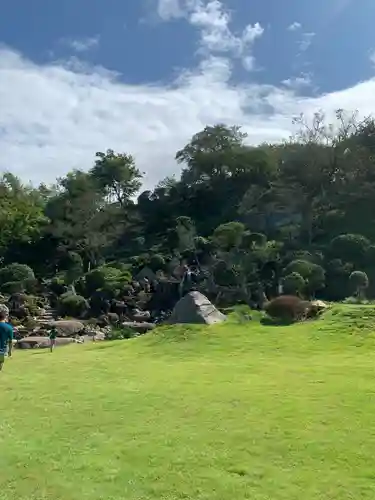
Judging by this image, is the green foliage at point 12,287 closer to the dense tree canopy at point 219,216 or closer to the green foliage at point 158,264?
the dense tree canopy at point 219,216

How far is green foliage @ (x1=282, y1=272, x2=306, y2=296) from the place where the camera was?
63.6 ft

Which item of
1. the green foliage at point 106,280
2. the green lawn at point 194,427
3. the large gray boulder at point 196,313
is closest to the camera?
the green lawn at point 194,427

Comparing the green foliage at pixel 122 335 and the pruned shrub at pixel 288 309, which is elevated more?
the pruned shrub at pixel 288 309

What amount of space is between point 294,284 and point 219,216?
2041cm

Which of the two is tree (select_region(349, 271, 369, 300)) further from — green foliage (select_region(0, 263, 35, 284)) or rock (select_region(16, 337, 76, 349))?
green foliage (select_region(0, 263, 35, 284))

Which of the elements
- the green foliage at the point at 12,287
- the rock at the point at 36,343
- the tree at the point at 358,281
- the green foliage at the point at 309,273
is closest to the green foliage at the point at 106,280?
the green foliage at the point at 12,287

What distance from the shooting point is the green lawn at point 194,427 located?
453cm

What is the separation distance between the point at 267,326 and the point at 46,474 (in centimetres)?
1042

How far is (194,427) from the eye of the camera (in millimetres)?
6227

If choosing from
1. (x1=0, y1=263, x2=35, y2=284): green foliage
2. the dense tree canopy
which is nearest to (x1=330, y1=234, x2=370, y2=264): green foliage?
the dense tree canopy

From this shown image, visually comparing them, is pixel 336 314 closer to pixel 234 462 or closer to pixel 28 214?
pixel 234 462

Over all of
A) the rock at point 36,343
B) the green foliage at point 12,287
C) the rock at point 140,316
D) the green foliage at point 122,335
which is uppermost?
the green foliage at point 12,287

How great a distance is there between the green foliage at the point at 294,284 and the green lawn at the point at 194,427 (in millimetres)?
7304

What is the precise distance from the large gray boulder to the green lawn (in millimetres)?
3324
